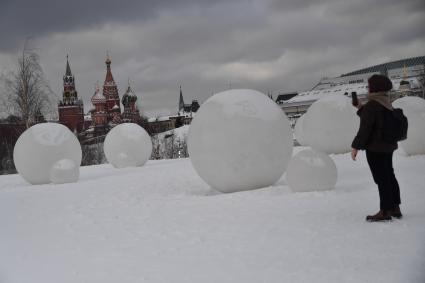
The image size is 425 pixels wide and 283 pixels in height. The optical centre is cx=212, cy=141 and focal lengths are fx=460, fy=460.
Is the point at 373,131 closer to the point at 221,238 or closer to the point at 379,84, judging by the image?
the point at 379,84

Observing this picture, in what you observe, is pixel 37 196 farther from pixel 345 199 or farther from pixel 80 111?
pixel 80 111

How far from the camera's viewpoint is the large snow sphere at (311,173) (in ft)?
29.6

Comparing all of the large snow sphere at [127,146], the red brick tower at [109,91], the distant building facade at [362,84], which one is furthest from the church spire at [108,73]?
the large snow sphere at [127,146]

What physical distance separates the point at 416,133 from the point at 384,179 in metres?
8.29

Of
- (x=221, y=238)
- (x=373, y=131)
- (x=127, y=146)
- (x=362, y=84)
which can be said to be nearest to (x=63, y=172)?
(x=127, y=146)

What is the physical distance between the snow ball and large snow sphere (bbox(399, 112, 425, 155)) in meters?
10.6

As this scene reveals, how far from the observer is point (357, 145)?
6.46 m

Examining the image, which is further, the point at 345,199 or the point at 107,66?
the point at 107,66

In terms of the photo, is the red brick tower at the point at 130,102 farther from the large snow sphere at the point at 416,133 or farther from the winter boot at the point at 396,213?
the winter boot at the point at 396,213

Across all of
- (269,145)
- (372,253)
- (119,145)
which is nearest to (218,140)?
(269,145)

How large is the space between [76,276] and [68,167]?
10.5m

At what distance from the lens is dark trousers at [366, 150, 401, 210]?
6.26 metres

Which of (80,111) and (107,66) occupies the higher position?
(107,66)

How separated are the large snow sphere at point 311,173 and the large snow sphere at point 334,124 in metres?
7.05
